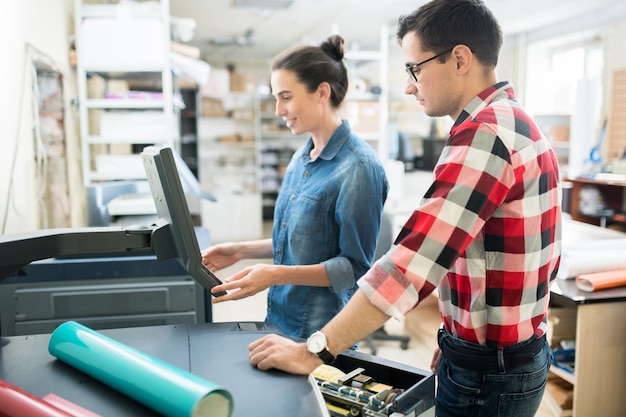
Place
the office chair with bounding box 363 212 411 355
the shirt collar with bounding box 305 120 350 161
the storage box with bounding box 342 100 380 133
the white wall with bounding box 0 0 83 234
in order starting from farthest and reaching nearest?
1. the storage box with bounding box 342 100 380 133
2. the office chair with bounding box 363 212 411 355
3. the white wall with bounding box 0 0 83 234
4. the shirt collar with bounding box 305 120 350 161

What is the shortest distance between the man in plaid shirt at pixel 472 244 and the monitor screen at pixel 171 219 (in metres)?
0.19

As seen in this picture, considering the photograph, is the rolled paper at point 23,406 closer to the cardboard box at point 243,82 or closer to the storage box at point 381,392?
the storage box at point 381,392

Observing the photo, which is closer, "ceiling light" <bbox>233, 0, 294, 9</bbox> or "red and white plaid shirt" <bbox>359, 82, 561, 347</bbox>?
"red and white plaid shirt" <bbox>359, 82, 561, 347</bbox>

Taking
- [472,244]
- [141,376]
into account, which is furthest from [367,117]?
[141,376]

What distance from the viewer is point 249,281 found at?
3.88ft

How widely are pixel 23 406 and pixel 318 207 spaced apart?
0.84 metres

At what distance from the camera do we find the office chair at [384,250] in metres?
3.09

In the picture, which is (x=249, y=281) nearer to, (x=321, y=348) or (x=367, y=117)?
(x=321, y=348)

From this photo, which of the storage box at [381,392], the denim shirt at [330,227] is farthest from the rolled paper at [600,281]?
the storage box at [381,392]

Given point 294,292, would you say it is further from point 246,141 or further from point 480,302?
point 246,141

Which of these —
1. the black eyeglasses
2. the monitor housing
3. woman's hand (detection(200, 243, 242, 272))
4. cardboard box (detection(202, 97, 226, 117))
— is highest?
cardboard box (detection(202, 97, 226, 117))

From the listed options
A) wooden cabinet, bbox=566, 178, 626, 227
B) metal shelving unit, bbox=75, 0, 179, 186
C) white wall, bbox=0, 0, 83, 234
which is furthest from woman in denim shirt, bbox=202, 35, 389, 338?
wooden cabinet, bbox=566, 178, 626, 227

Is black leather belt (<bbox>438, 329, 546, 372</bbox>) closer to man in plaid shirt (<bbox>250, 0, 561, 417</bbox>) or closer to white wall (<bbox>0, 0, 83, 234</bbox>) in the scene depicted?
man in plaid shirt (<bbox>250, 0, 561, 417</bbox>)

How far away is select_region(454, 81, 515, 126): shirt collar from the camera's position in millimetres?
996
